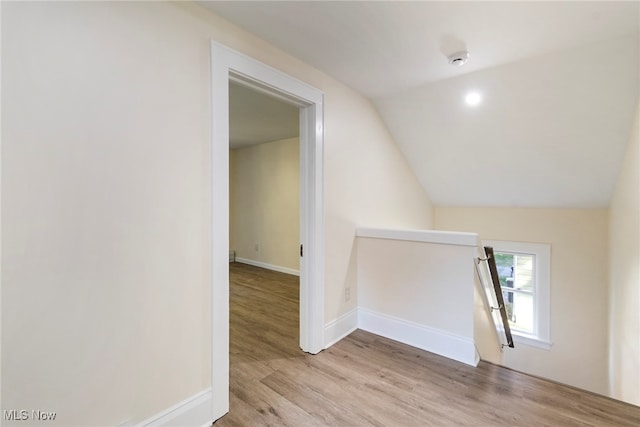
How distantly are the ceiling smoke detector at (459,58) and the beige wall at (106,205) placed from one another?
146 cm

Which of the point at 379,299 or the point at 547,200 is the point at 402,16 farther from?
the point at 547,200

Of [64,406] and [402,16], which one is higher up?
A: [402,16]

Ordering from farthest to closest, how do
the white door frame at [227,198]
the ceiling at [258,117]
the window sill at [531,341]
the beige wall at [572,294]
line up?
1. the window sill at [531,341]
2. the beige wall at [572,294]
3. the ceiling at [258,117]
4. the white door frame at [227,198]

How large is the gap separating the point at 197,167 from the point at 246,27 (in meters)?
0.94

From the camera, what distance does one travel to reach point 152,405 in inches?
54.6

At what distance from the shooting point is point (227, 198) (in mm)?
1693

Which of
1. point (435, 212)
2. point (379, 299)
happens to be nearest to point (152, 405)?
point (379, 299)

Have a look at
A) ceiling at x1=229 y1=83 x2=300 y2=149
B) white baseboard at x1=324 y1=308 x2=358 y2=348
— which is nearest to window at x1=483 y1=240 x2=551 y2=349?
white baseboard at x1=324 y1=308 x2=358 y2=348

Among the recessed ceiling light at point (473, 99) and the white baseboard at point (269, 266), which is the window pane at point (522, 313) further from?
the white baseboard at point (269, 266)

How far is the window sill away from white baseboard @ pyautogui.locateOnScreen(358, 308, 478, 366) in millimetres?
2331

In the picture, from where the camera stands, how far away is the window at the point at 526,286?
146 inches

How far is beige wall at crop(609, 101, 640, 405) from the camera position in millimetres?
2271

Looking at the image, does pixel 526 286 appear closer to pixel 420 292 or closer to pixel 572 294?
pixel 572 294

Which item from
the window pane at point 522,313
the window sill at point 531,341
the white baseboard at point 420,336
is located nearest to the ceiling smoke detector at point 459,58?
the white baseboard at point 420,336
